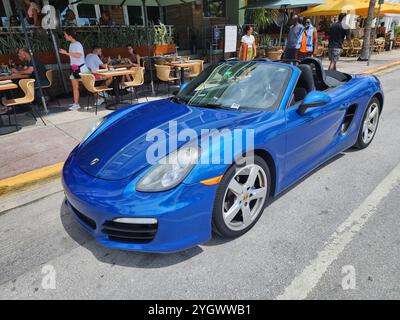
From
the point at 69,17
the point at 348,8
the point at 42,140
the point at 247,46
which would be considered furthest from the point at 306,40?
the point at 42,140

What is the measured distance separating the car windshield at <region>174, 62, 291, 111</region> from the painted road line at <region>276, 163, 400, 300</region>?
1232mm

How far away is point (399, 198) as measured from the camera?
3.12 m

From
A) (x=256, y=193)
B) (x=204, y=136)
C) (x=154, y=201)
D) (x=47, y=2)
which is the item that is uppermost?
(x=47, y=2)

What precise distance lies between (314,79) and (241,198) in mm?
2084

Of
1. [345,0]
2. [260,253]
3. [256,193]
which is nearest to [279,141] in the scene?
[256,193]

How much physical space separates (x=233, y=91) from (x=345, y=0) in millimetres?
15643

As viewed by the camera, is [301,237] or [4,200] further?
[4,200]

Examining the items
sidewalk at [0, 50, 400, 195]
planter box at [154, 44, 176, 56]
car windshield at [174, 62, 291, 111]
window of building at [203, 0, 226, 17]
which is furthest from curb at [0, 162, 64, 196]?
window of building at [203, 0, 226, 17]

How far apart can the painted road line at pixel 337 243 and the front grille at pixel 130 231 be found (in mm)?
941

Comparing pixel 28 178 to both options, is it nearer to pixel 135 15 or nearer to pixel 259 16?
pixel 135 15

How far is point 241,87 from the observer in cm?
309

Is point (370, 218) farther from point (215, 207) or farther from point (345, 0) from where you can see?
point (345, 0)

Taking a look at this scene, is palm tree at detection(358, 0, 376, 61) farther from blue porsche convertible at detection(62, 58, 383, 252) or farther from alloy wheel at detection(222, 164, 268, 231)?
alloy wheel at detection(222, 164, 268, 231)
